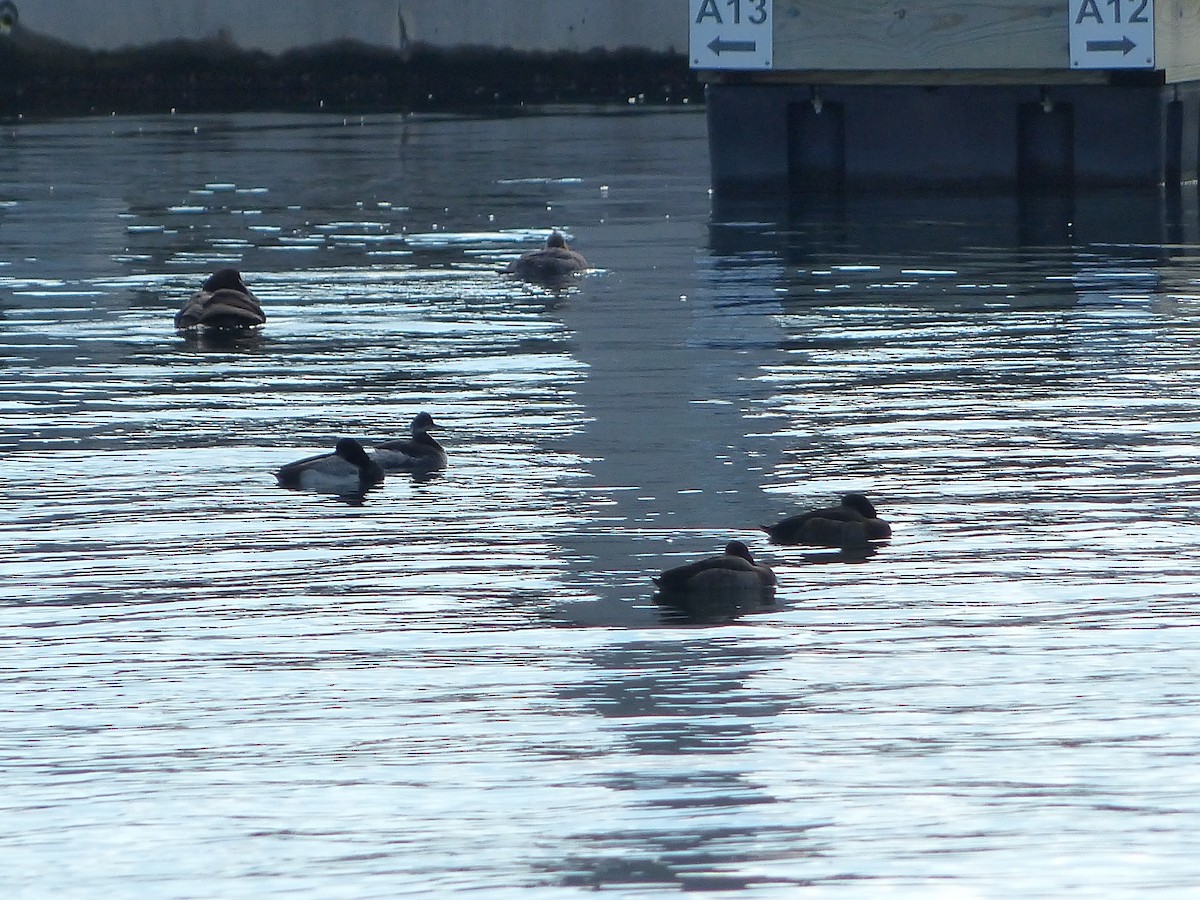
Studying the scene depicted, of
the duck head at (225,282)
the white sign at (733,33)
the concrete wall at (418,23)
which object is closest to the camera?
the duck head at (225,282)

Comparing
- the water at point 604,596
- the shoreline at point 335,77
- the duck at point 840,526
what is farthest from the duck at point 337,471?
the shoreline at point 335,77

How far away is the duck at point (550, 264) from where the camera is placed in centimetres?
2548

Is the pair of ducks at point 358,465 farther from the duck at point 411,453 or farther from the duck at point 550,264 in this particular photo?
the duck at point 550,264

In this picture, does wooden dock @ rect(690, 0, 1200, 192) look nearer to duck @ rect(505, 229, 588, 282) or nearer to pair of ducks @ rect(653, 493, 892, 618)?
duck @ rect(505, 229, 588, 282)

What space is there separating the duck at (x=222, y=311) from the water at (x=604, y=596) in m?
0.24

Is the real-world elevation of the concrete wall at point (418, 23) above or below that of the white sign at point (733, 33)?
above

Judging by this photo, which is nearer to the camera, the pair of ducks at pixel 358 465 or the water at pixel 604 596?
the water at pixel 604 596

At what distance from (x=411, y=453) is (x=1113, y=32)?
66.5ft

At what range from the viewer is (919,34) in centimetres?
3344

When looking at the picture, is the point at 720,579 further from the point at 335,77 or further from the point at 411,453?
the point at 335,77

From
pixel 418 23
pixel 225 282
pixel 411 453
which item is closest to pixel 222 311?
pixel 225 282

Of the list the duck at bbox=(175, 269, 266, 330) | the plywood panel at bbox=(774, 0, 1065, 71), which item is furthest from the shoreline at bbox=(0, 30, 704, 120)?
the duck at bbox=(175, 269, 266, 330)

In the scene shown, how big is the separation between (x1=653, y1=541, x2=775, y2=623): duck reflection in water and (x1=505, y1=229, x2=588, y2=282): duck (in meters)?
14.2

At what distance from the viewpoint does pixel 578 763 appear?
8.98 meters
